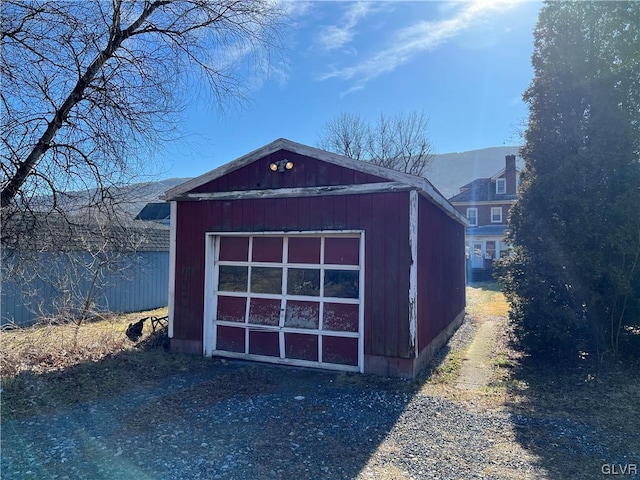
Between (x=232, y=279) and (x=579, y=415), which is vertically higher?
(x=232, y=279)

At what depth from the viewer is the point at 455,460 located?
354 centimetres

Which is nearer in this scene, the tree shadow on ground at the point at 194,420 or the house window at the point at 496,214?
the tree shadow on ground at the point at 194,420

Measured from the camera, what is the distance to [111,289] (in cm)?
1381

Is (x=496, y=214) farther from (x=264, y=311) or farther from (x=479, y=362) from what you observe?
(x=264, y=311)

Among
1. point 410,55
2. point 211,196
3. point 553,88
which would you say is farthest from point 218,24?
point 553,88

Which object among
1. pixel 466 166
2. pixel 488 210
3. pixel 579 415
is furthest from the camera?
pixel 466 166

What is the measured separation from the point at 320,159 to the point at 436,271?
3.13 meters

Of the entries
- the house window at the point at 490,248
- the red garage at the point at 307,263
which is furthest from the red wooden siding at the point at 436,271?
the house window at the point at 490,248

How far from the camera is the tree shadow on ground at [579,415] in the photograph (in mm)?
3501

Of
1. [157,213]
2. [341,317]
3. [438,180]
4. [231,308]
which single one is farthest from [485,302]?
[438,180]

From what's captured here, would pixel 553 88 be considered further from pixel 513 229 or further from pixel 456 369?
pixel 456 369

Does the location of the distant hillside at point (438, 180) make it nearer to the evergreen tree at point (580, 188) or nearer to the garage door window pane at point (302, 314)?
the evergreen tree at point (580, 188)

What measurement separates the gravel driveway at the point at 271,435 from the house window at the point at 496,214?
25499mm

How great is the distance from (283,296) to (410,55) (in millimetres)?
7006
